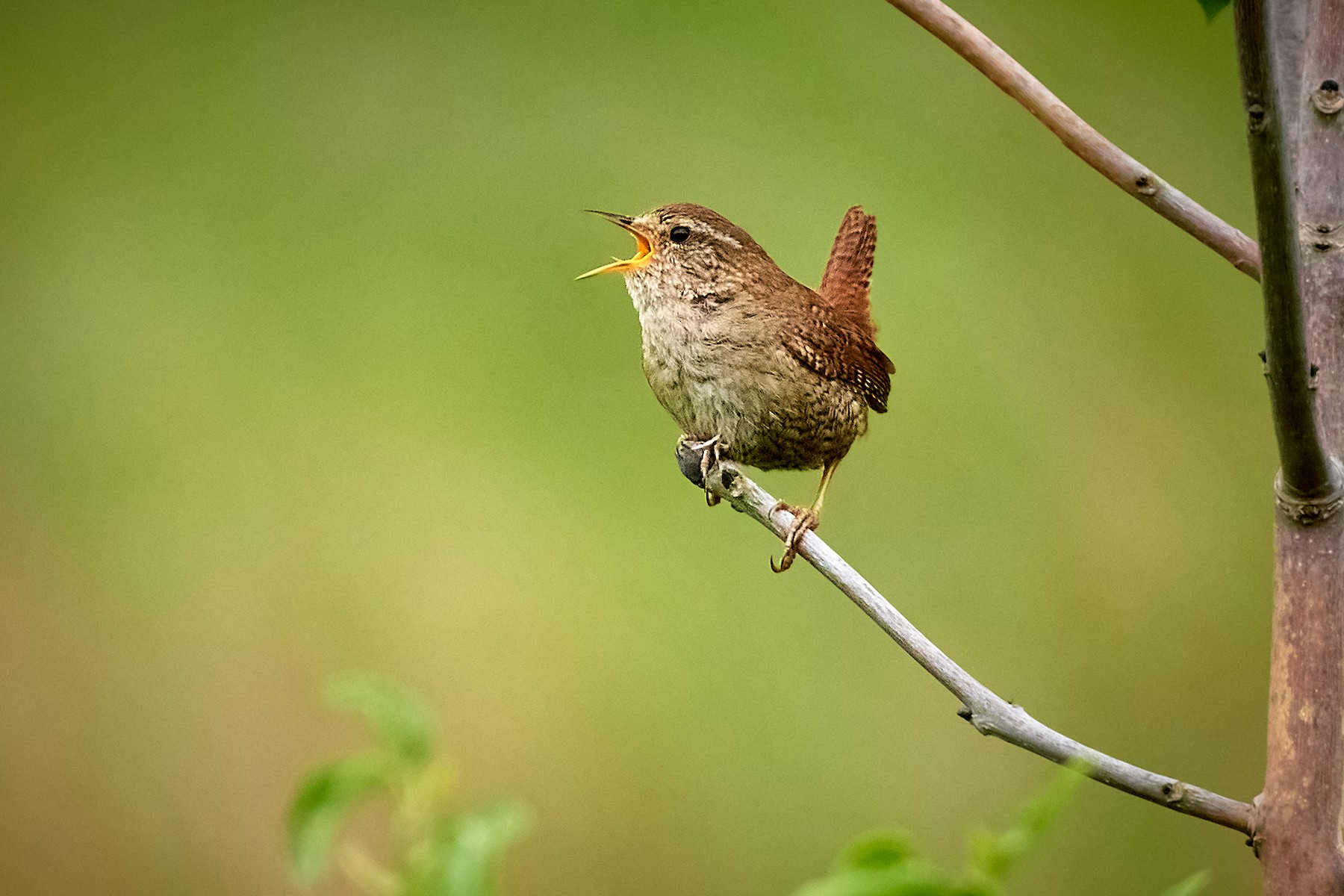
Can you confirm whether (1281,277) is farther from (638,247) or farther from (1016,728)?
(638,247)

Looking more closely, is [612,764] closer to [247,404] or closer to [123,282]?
[247,404]

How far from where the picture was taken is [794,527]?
1119 mm

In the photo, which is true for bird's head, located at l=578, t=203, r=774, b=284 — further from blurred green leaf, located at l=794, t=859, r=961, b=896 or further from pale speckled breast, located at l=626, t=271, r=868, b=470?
blurred green leaf, located at l=794, t=859, r=961, b=896

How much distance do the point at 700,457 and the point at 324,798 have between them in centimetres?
75

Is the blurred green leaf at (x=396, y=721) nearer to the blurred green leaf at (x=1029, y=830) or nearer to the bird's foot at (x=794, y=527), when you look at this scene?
the blurred green leaf at (x=1029, y=830)

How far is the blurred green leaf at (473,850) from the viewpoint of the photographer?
17.0 inches

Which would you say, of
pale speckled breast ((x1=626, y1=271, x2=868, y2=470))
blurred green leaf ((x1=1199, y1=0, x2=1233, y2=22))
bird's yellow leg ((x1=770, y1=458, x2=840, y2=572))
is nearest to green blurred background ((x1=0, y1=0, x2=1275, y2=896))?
bird's yellow leg ((x1=770, y1=458, x2=840, y2=572))

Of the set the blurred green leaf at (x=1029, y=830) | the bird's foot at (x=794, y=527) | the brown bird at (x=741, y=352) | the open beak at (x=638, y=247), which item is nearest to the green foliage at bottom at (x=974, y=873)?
the blurred green leaf at (x=1029, y=830)

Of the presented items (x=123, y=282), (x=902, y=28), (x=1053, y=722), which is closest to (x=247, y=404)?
(x=123, y=282)

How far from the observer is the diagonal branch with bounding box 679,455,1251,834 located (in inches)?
36.0

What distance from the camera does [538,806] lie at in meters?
1.88

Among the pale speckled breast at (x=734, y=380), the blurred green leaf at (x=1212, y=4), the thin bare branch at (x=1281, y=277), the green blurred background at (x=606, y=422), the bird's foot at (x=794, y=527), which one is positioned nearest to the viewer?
the thin bare branch at (x=1281, y=277)

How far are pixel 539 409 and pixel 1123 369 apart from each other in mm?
1026

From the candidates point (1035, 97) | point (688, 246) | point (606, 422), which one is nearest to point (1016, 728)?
point (1035, 97)
